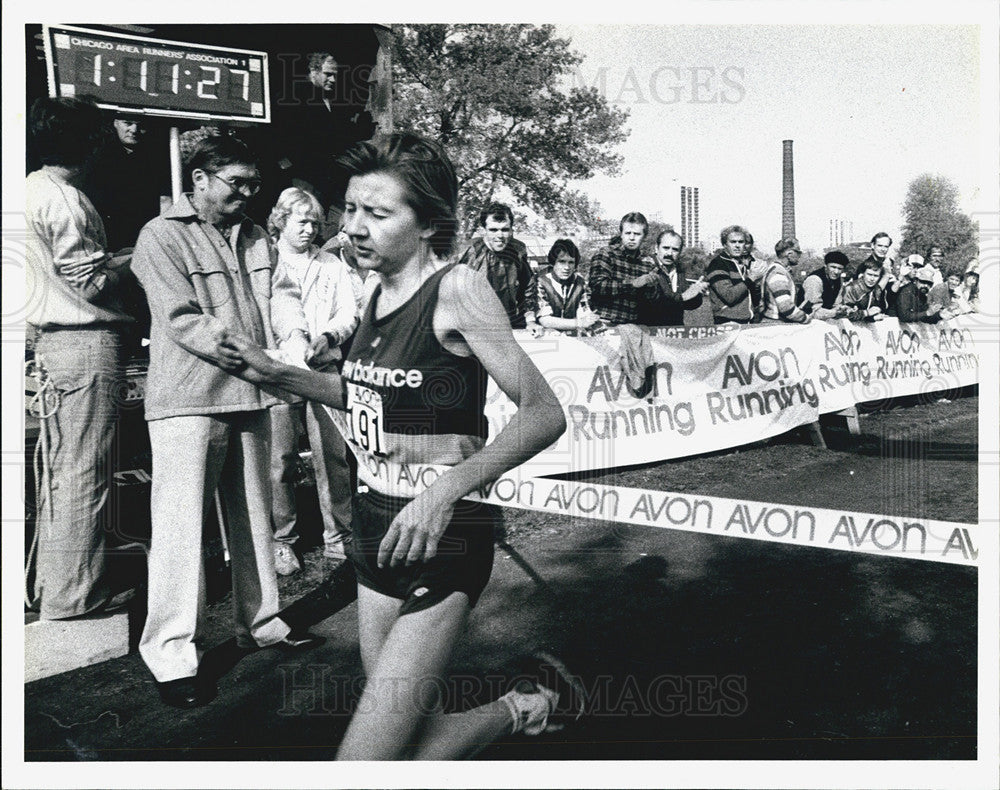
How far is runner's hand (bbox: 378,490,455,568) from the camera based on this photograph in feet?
10.8

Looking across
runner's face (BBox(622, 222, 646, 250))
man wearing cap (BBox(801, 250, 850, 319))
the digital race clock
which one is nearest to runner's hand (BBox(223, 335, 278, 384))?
the digital race clock

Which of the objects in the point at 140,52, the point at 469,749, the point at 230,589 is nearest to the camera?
the point at 469,749

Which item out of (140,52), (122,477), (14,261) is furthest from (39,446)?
(140,52)

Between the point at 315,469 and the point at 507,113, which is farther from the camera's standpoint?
the point at 315,469

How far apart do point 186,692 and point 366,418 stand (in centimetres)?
133

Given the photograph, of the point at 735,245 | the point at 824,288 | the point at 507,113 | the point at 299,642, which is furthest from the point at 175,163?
the point at 824,288

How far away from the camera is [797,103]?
394 cm

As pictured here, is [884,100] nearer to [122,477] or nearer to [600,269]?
[600,269]

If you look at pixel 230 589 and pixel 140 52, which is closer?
pixel 140 52

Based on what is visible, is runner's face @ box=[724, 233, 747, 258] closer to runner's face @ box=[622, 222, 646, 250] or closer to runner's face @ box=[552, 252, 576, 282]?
runner's face @ box=[622, 222, 646, 250]

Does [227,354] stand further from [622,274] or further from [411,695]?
[622,274]

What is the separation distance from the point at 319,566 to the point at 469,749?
107 cm

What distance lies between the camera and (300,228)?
12.8 ft

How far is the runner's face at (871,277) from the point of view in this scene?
15.7 ft
